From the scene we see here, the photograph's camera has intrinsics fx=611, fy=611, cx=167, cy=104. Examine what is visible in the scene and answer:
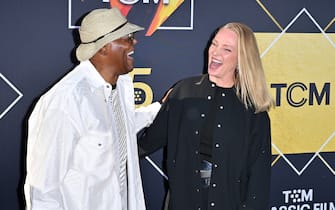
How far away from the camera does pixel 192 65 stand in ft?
8.64

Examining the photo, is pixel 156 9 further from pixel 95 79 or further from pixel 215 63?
pixel 95 79

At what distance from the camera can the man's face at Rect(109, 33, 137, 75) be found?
181cm

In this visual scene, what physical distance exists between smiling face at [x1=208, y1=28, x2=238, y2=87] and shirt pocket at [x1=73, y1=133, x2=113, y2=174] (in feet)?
1.53

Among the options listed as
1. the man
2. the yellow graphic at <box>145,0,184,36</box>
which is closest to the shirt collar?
the man

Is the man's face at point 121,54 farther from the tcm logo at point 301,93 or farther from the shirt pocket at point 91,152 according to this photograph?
the tcm logo at point 301,93

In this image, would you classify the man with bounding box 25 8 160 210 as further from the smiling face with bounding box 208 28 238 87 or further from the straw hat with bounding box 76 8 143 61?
the smiling face with bounding box 208 28 238 87

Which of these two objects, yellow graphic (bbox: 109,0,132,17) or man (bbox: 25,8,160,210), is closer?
man (bbox: 25,8,160,210)

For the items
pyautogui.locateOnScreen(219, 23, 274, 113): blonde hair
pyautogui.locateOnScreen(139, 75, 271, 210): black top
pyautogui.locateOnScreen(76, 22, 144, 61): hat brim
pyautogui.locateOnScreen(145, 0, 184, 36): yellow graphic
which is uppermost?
pyautogui.locateOnScreen(145, 0, 184, 36): yellow graphic

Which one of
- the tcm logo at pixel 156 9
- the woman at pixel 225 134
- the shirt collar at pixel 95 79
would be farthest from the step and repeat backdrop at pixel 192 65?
the shirt collar at pixel 95 79

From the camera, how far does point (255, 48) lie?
199 centimetres

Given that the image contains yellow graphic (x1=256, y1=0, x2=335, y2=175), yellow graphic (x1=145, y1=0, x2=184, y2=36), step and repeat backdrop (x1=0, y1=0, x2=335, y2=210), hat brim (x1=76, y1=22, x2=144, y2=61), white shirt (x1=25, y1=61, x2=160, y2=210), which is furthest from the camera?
yellow graphic (x1=256, y1=0, x2=335, y2=175)

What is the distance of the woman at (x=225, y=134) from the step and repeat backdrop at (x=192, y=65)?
539 mm

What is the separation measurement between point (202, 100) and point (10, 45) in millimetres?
802

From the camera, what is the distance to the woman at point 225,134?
6.55 feet
